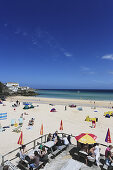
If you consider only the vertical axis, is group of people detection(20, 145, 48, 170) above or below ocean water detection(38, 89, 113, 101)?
above

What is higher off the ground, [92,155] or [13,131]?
[92,155]

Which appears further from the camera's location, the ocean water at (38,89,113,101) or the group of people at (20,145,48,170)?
the ocean water at (38,89,113,101)

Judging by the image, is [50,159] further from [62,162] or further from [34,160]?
[34,160]

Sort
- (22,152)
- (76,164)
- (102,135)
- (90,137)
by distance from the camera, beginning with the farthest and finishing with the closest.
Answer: (102,135)
(90,137)
(22,152)
(76,164)

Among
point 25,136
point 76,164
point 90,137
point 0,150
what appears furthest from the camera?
point 25,136

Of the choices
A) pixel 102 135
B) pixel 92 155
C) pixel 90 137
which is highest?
pixel 90 137

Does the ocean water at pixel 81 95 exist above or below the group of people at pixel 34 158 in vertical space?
below

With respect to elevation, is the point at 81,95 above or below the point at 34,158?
below

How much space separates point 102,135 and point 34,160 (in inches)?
307

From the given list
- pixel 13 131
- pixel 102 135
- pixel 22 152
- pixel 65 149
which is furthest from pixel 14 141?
pixel 102 135

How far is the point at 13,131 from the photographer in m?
11.3

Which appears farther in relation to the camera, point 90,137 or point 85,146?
point 90,137

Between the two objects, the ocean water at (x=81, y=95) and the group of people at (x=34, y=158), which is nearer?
the group of people at (x=34, y=158)

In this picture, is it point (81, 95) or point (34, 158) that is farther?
point (81, 95)
